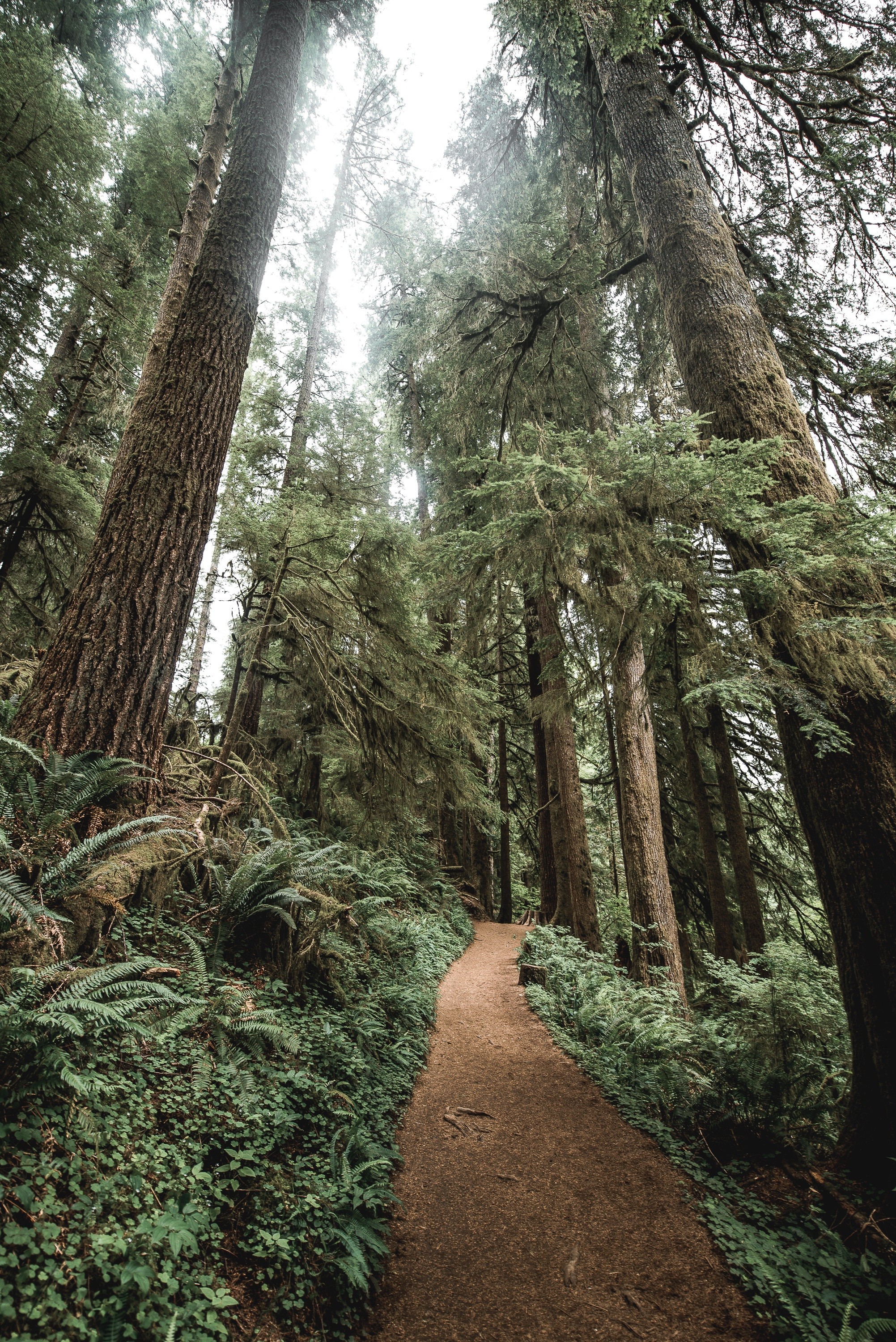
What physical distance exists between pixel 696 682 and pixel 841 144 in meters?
5.72

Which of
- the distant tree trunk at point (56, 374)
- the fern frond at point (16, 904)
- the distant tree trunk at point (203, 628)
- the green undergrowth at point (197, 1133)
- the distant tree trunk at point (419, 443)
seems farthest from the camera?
the distant tree trunk at point (419, 443)

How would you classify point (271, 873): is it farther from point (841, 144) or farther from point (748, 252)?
point (841, 144)

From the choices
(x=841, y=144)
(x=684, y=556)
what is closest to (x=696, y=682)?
(x=684, y=556)

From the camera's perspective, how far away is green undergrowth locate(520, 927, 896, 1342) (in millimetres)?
2521

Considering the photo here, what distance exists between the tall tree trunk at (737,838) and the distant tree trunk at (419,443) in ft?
25.4

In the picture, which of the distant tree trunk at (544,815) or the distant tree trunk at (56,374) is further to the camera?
the distant tree trunk at (544,815)

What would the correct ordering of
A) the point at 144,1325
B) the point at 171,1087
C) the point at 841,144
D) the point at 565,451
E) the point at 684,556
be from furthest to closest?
the point at 841,144
the point at 565,451
the point at 684,556
the point at 171,1087
the point at 144,1325

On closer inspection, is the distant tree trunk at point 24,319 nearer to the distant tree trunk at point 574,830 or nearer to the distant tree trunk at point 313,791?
the distant tree trunk at point 313,791

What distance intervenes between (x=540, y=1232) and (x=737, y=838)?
Result: 21.5 ft

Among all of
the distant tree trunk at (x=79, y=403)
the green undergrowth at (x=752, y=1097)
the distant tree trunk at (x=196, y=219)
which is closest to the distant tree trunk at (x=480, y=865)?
the green undergrowth at (x=752, y=1097)

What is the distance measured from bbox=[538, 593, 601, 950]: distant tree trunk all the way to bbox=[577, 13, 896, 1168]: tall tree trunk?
13.1 ft

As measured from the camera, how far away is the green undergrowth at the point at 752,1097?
252 centimetres

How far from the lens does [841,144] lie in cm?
514

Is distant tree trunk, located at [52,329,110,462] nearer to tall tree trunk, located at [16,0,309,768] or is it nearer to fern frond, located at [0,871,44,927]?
tall tree trunk, located at [16,0,309,768]
